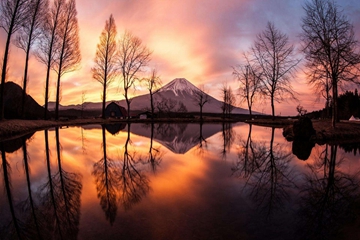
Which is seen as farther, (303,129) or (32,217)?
(303,129)

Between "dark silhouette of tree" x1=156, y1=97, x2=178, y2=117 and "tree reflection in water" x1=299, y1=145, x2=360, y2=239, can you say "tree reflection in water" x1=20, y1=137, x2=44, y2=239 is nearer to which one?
"tree reflection in water" x1=299, y1=145, x2=360, y2=239

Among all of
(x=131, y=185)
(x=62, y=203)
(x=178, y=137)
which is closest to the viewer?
(x=62, y=203)

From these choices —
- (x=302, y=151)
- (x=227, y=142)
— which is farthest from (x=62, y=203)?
(x=227, y=142)

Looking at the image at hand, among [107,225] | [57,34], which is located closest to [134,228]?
[107,225]

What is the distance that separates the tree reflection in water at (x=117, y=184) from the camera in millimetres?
4211

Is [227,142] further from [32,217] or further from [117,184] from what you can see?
[32,217]

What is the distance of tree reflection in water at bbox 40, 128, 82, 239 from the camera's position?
10.6ft

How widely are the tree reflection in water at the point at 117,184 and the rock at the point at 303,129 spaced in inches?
496

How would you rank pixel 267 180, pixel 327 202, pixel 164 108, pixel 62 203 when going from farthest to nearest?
pixel 164 108 → pixel 267 180 → pixel 327 202 → pixel 62 203

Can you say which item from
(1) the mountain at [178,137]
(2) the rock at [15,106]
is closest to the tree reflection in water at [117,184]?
(1) the mountain at [178,137]

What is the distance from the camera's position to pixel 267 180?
6023mm

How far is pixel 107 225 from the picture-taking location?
335 centimetres

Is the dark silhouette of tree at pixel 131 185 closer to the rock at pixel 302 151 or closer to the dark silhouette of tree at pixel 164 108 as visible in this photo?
the rock at pixel 302 151

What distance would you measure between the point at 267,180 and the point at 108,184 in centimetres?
394
